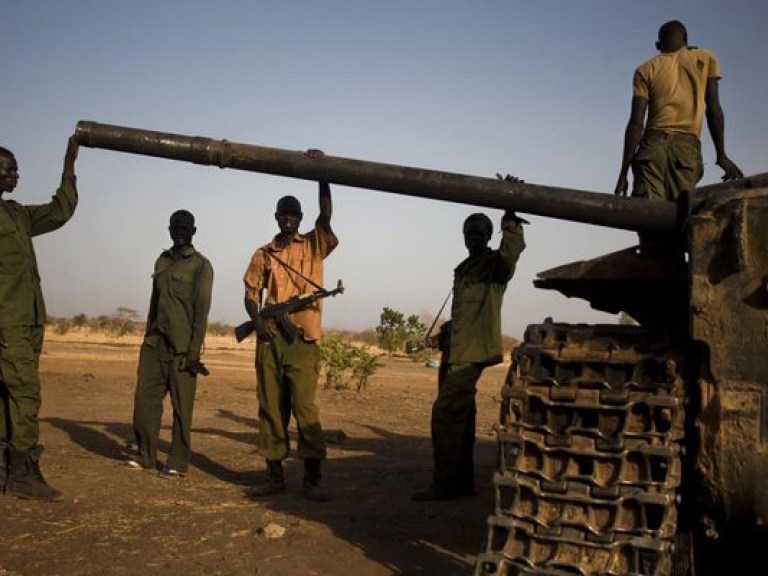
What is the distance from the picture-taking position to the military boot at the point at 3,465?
18.9ft

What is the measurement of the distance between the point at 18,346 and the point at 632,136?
14.3ft

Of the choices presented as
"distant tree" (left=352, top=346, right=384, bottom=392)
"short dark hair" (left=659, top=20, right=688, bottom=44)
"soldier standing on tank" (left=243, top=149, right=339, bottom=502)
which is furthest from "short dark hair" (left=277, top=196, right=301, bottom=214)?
"distant tree" (left=352, top=346, right=384, bottom=392)

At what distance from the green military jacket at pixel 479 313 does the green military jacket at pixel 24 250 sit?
9.73 feet

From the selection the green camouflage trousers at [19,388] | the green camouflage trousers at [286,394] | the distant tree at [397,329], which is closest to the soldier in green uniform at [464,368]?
the green camouflage trousers at [286,394]

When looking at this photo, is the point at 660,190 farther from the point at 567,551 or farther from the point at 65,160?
the point at 65,160

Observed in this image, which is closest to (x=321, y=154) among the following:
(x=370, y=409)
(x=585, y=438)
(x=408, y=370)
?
(x=585, y=438)

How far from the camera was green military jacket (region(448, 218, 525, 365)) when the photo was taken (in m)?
6.27

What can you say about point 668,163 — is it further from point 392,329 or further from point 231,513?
point 392,329

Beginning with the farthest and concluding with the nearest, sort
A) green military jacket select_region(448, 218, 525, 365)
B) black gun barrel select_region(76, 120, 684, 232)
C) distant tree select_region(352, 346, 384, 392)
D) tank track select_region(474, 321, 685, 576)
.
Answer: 1. distant tree select_region(352, 346, 384, 392)
2. green military jacket select_region(448, 218, 525, 365)
3. black gun barrel select_region(76, 120, 684, 232)
4. tank track select_region(474, 321, 685, 576)

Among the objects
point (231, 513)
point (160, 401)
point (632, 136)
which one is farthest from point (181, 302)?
point (632, 136)

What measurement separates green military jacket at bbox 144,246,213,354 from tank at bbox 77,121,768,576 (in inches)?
156

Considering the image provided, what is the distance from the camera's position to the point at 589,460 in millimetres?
3572

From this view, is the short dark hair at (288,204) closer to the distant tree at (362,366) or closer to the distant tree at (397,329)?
the distant tree at (362,366)

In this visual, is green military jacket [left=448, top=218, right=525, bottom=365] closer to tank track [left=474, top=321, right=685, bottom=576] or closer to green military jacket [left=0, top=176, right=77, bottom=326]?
tank track [left=474, top=321, right=685, bottom=576]
